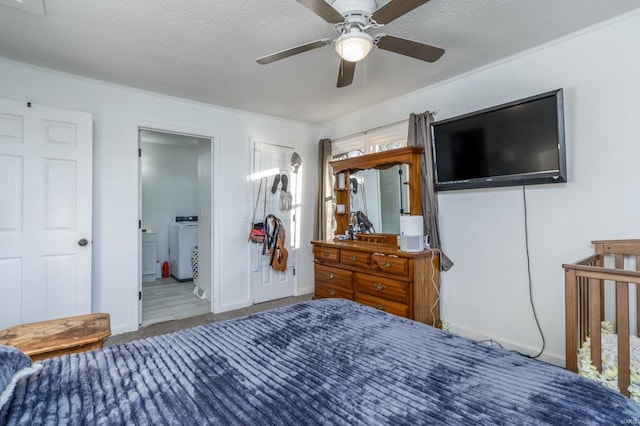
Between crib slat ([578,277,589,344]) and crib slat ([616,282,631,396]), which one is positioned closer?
crib slat ([616,282,631,396])

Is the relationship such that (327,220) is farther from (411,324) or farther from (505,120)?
(411,324)

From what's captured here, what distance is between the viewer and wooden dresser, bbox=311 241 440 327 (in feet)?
9.11

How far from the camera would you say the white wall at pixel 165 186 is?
18.8 ft

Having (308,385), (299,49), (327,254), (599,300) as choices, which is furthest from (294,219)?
(308,385)

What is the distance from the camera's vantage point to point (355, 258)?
325 cm

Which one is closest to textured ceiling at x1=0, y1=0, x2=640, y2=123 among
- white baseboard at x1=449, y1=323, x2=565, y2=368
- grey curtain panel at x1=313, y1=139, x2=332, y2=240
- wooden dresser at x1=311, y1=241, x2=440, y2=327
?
grey curtain panel at x1=313, y1=139, x2=332, y2=240

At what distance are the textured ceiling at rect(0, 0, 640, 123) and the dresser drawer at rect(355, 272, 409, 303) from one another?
195 centimetres

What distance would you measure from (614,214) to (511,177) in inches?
26.5

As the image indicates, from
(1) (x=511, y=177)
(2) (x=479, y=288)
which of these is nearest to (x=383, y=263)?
(2) (x=479, y=288)

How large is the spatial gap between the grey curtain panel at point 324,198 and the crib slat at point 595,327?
306 cm

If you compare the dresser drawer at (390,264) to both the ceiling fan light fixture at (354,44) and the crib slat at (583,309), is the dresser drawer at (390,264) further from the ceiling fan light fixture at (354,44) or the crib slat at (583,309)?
the ceiling fan light fixture at (354,44)

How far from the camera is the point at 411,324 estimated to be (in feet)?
5.14

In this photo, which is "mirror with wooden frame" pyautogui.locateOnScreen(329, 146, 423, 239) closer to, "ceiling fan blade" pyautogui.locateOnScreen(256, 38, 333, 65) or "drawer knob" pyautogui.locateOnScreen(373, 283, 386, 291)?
"drawer knob" pyautogui.locateOnScreen(373, 283, 386, 291)

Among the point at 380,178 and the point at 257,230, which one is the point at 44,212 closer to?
the point at 257,230
